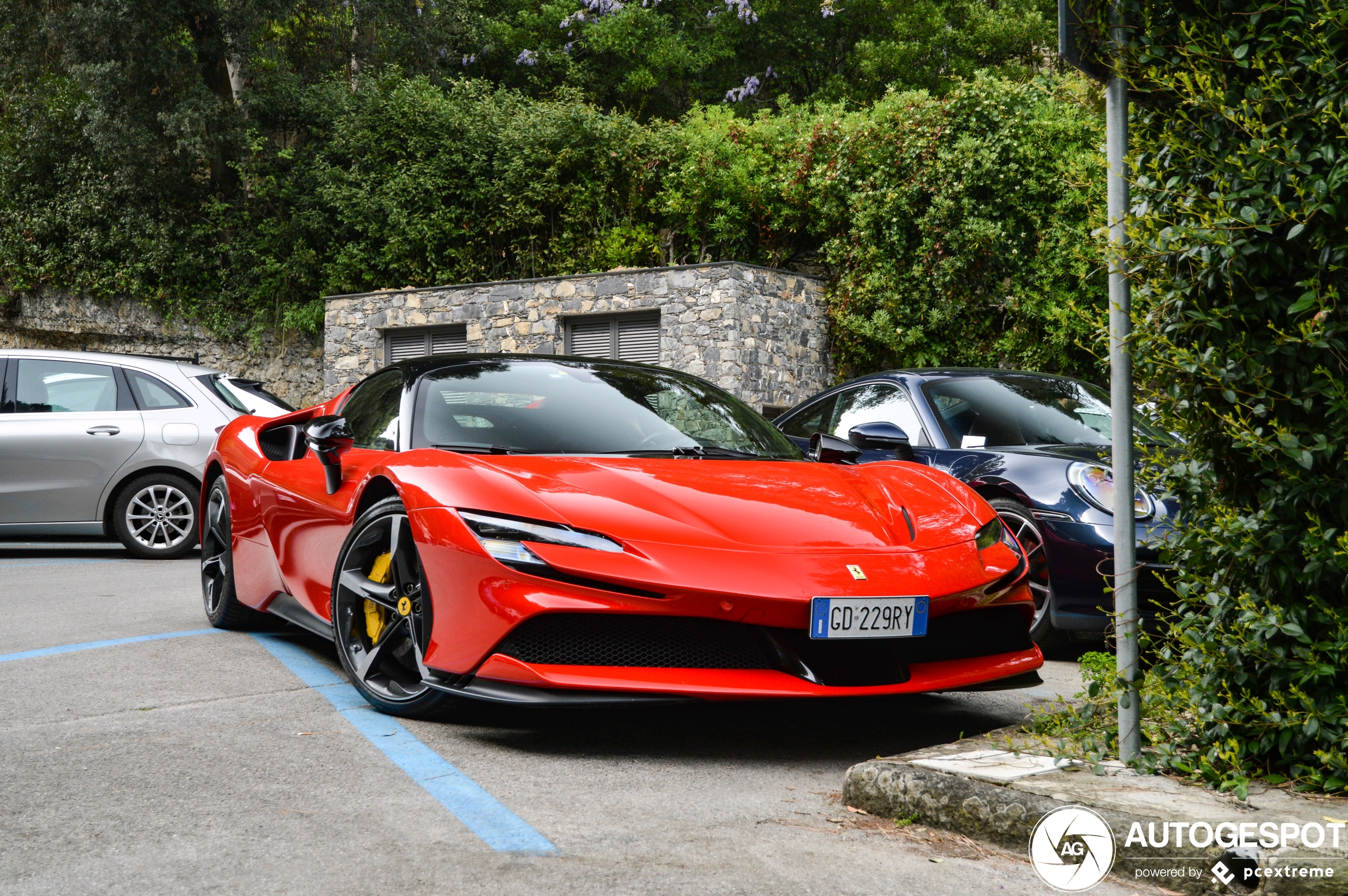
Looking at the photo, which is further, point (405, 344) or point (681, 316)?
point (405, 344)

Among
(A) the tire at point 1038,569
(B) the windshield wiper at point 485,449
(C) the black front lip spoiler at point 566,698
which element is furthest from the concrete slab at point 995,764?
(A) the tire at point 1038,569

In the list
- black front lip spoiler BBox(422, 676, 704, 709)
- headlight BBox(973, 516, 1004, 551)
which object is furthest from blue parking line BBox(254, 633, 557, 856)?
headlight BBox(973, 516, 1004, 551)

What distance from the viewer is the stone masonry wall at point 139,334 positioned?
74.4 ft

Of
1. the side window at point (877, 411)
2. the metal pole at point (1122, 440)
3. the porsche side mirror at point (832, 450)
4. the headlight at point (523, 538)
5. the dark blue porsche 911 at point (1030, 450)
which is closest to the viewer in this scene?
the metal pole at point (1122, 440)

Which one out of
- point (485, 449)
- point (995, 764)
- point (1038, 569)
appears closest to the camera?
point (995, 764)

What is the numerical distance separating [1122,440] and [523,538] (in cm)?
170

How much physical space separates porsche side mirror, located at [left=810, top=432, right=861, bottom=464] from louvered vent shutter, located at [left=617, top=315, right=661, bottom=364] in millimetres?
11657

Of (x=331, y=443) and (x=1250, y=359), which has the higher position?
(x=1250, y=359)

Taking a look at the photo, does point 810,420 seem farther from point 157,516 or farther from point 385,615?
point 157,516

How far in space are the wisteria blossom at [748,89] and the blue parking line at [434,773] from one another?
73.7ft

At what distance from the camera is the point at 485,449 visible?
170 inches

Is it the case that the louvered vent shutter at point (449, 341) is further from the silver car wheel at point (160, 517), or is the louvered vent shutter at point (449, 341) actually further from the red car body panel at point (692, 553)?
the red car body panel at point (692, 553)

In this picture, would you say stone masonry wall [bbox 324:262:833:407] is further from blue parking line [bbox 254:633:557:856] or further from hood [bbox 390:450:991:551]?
hood [bbox 390:450:991:551]

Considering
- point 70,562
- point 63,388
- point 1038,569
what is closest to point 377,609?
point 1038,569
